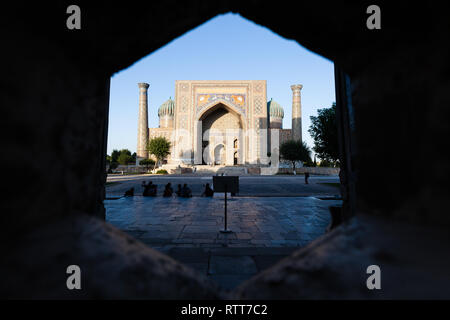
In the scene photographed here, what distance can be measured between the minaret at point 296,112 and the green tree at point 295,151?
2.74 metres

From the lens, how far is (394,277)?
2.20ft

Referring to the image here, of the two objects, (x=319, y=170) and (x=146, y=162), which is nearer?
(x=319, y=170)

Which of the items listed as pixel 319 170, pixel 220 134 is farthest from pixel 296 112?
pixel 220 134

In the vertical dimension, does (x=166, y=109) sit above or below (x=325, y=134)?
above

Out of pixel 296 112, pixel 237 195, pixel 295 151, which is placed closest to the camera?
pixel 237 195

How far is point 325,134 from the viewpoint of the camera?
948 centimetres

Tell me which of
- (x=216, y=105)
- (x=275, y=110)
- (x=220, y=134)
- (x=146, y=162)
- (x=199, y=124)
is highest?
(x=275, y=110)

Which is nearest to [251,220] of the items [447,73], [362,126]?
[362,126]

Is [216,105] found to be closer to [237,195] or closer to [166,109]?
[166,109]

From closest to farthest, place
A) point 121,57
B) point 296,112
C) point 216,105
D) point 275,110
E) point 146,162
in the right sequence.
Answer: point 121,57, point 216,105, point 146,162, point 296,112, point 275,110

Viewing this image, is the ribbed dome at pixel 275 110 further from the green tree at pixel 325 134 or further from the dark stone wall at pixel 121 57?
the dark stone wall at pixel 121 57

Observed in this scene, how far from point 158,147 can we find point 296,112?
19.3m

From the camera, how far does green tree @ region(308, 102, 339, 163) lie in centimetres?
909
